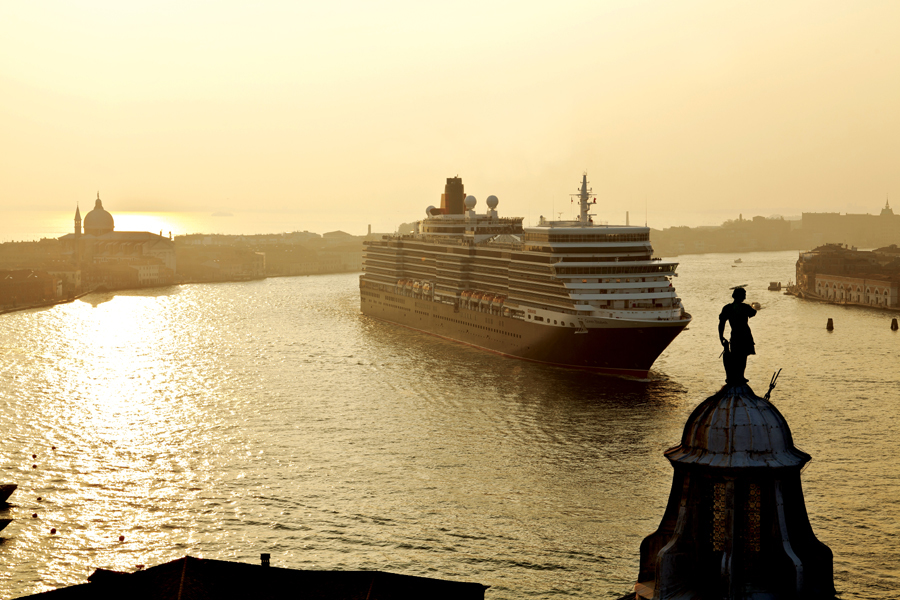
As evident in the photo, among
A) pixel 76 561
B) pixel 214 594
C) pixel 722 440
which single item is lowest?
pixel 76 561

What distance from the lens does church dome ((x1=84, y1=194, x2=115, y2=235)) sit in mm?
146250

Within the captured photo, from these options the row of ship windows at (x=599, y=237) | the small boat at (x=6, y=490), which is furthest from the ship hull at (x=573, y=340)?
the small boat at (x=6, y=490)

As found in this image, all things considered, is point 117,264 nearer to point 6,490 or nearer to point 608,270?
point 608,270

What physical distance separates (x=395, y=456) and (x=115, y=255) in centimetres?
10902

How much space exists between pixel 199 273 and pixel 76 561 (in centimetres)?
12077

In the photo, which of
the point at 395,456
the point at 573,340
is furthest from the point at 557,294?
the point at 395,456

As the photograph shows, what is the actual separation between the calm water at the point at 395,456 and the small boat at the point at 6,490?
0.37 m

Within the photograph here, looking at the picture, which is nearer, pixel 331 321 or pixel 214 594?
pixel 214 594

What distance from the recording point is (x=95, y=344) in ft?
193

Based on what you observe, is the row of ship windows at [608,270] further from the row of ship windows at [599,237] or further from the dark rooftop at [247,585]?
the dark rooftop at [247,585]

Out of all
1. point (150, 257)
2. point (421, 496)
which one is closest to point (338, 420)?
point (421, 496)

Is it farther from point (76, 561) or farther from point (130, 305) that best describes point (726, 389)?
point (130, 305)

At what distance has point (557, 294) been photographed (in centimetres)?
4738

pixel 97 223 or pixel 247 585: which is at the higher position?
pixel 97 223
